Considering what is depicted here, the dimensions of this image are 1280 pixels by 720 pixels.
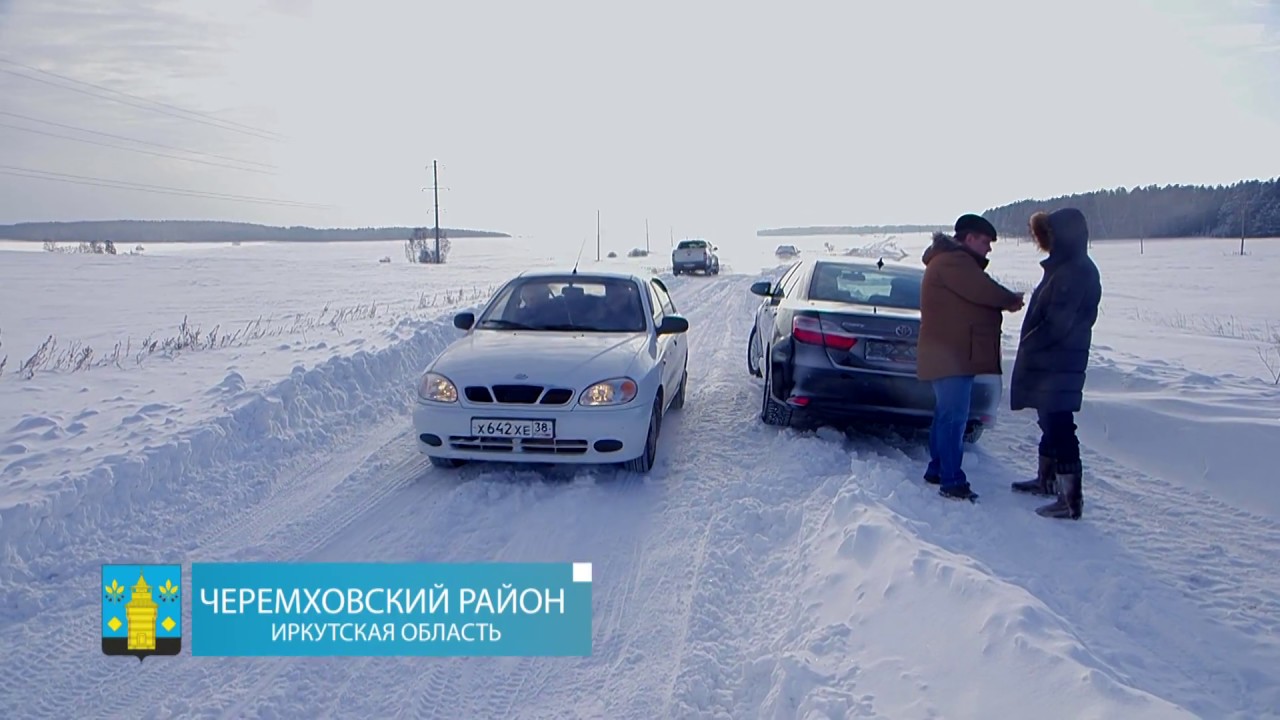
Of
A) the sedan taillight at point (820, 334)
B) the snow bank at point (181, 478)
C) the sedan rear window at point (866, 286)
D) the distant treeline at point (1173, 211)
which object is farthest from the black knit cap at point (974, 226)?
the distant treeline at point (1173, 211)

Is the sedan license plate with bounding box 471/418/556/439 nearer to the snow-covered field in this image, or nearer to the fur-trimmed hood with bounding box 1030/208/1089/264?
the snow-covered field

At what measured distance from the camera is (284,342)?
962 centimetres

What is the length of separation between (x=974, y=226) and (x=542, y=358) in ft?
10.1

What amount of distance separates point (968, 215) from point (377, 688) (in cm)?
429

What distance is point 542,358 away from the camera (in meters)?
5.34

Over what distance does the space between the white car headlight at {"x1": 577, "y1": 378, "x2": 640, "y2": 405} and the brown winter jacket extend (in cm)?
198

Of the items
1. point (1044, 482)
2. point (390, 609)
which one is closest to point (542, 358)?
point (390, 609)

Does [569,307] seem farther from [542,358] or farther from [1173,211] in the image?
[1173,211]

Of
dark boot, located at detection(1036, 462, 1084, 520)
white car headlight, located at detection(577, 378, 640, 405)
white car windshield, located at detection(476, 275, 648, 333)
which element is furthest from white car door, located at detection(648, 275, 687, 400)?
dark boot, located at detection(1036, 462, 1084, 520)

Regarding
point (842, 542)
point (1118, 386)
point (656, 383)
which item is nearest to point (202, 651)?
point (842, 542)

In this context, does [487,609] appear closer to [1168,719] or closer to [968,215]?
[1168,719]

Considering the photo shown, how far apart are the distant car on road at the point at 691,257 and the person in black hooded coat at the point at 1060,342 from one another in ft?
98.8

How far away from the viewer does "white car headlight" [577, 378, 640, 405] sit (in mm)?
5012

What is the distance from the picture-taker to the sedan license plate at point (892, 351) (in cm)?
542
